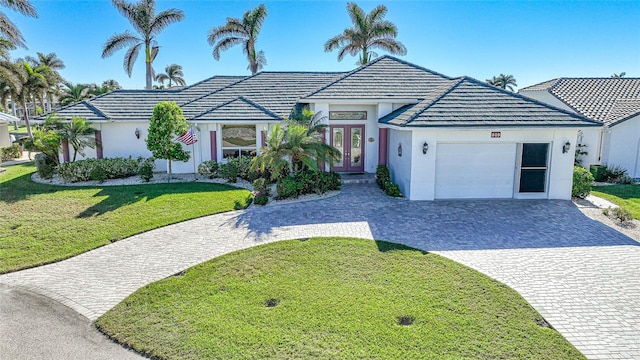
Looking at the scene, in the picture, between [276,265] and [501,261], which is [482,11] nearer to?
[501,261]

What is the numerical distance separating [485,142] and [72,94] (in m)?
44.3

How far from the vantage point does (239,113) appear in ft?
62.3

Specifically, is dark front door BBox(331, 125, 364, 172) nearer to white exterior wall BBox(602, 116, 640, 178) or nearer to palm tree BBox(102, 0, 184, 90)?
white exterior wall BBox(602, 116, 640, 178)

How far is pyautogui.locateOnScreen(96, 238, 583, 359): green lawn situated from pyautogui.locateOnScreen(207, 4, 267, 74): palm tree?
87.2 feet

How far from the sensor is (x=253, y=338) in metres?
5.80

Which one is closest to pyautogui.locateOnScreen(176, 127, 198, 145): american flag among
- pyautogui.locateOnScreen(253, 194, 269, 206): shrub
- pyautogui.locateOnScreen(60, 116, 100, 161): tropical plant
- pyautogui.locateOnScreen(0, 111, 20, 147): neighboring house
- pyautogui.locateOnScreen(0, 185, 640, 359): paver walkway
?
pyautogui.locateOnScreen(60, 116, 100, 161): tropical plant

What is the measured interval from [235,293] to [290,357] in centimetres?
233

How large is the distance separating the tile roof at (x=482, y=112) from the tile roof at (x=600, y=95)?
7.61 m

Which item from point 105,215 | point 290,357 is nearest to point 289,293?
point 290,357

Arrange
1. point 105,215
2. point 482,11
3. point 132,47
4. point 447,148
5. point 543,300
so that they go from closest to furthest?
1. point 543,300
2. point 105,215
3. point 447,148
4. point 482,11
5. point 132,47

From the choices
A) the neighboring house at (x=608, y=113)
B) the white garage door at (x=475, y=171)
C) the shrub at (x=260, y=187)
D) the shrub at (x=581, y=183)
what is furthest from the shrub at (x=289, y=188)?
the neighboring house at (x=608, y=113)

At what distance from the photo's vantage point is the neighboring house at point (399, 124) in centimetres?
1391

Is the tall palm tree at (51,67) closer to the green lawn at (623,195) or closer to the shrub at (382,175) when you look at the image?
the shrub at (382,175)

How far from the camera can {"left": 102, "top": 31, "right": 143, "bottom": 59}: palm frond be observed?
2692 cm
